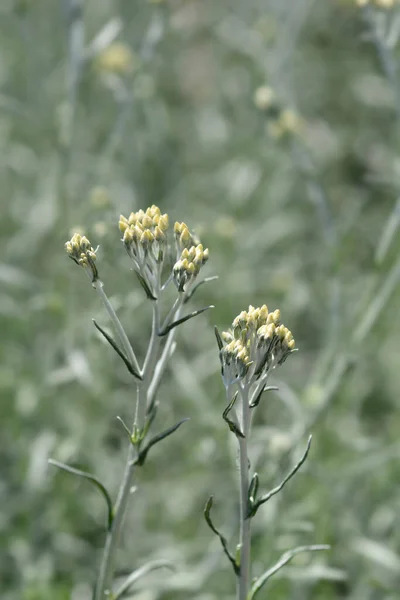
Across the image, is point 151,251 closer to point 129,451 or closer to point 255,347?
point 255,347

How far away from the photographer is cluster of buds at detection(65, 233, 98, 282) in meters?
1.41

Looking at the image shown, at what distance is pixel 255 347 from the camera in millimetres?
1399

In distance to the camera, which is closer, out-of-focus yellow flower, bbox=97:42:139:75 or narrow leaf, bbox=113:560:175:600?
narrow leaf, bbox=113:560:175:600

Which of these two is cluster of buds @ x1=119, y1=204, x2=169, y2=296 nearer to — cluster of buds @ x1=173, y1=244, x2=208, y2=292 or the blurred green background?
cluster of buds @ x1=173, y1=244, x2=208, y2=292

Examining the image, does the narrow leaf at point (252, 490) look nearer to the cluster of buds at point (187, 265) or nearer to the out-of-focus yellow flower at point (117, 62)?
the cluster of buds at point (187, 265)

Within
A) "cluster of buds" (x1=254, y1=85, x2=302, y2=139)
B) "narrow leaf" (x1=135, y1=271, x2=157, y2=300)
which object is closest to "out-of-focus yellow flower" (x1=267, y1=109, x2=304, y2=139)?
"cluster of buds" (x1=254, y1=85, x2=302, y2=139)

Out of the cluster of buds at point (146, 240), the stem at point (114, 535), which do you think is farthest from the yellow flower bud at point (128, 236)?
the stem at point (114, 535)

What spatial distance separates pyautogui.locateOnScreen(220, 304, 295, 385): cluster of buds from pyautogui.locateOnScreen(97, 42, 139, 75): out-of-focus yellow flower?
2130mm

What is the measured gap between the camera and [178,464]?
134 inches

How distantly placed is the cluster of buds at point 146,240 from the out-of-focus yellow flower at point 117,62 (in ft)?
6.39

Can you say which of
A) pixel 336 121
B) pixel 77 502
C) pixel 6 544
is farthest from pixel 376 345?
pixel 336 121

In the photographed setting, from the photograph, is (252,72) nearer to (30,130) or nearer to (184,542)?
(30,130)

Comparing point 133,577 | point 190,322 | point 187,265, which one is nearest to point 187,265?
point 187,265

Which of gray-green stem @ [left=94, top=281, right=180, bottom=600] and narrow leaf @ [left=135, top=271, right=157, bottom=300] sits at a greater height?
narrow leaf @ [left=135, top=271, right=157, bottom=300]
